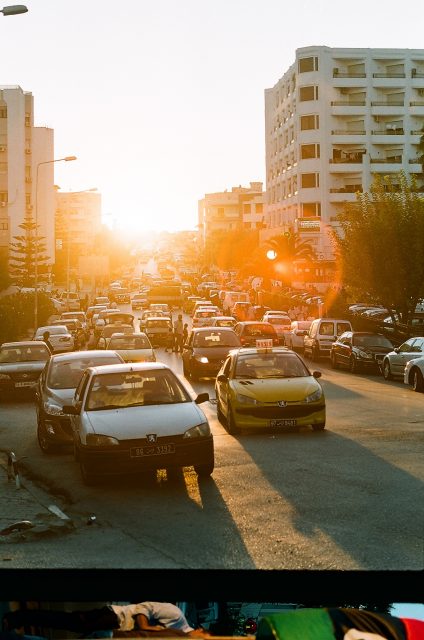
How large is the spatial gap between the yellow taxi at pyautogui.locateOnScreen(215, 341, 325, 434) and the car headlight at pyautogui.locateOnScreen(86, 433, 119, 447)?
596 centimetres

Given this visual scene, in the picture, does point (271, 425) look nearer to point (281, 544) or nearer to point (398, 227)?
point (281, 544)

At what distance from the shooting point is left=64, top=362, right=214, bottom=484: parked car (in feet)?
40.9

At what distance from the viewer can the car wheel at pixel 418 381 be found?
28422 mm

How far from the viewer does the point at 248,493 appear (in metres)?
12.2

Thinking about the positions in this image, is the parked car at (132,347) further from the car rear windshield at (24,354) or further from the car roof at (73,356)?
the car roof at (73,356)

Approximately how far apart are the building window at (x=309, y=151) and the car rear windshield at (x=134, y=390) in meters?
82.0

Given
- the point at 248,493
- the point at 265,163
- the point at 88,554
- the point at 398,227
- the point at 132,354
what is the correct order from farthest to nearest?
1. the point at 265,163
2. the point at 398,227
3. the point at 132,354
4. the point at 248,493
5. the point at 88,554

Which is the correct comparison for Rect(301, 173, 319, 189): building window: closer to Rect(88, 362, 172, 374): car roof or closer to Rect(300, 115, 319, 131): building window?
Rect(300, 115, 319, 131): building window

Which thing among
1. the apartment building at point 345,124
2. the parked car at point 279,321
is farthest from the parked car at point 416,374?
the apartment building at point 345,124

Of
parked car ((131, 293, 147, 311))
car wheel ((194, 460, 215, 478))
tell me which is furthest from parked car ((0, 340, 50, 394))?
parked car ((131, 293, 147, 311))

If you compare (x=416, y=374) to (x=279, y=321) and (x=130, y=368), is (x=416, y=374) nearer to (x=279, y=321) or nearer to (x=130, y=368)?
(x=130, y=368)

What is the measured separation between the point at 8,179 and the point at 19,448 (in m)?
91.9

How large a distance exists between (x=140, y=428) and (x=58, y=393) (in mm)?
5577

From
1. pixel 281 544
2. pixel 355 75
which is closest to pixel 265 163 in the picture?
pixel 355 75
